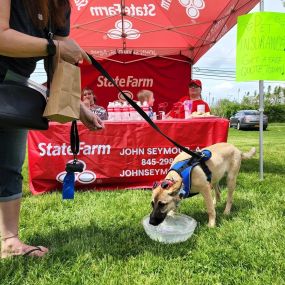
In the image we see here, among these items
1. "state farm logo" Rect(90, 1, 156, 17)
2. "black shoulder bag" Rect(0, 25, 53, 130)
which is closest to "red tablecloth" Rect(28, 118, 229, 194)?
"black shoulder bag" Rect(0, 25, 53, 130)

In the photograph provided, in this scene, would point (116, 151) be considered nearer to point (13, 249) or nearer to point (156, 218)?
point (156, 218)

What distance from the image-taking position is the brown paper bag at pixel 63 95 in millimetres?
2033

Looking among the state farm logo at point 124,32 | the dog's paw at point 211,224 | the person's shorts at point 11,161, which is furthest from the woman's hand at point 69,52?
the state farm logo at point 124,32

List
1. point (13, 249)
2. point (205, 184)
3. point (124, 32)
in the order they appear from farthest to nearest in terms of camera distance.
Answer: point (124, 32) < point (205, 184) < point (13, 249)

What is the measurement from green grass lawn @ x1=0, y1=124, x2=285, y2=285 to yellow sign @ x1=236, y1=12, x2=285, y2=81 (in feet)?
6.11

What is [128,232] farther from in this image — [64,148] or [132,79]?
[132,79]

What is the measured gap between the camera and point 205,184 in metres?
3.40

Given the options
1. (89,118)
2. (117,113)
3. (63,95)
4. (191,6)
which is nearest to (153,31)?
(191,6)

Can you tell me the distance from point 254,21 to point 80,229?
12.6ft

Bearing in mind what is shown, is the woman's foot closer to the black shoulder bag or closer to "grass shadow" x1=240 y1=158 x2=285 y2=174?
the black shoulder bag

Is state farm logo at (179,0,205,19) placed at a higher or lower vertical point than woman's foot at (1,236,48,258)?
higher

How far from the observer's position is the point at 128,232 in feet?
10.5

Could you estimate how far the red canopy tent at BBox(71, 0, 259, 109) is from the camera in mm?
6711

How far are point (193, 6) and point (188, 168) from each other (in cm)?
430
